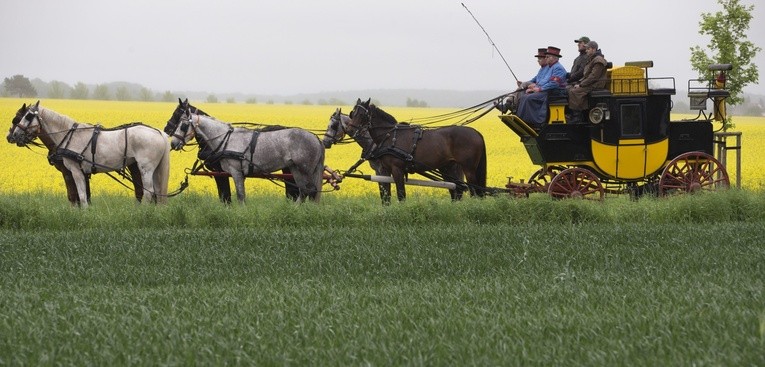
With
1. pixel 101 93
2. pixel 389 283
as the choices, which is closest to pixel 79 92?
pixel 101 93

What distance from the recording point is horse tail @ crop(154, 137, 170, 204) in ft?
58.2

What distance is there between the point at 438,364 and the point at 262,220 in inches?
353

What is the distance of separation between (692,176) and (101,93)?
148 feet

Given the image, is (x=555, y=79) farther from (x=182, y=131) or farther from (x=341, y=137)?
(x=182, y=131)

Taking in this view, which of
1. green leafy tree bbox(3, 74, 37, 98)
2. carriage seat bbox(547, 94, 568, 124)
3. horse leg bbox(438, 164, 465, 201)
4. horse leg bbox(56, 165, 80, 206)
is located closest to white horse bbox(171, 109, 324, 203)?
horse leg bbox(56, 165, 80, 206)

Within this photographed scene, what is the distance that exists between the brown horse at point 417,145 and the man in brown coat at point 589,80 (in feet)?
5.31

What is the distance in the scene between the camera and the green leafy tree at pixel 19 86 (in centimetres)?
5325

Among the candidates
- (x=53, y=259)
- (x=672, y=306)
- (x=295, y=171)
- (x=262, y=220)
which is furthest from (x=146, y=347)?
(x=295, y=171)

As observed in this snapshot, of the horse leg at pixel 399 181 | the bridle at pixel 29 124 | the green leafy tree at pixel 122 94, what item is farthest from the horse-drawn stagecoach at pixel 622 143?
the green leafy tree at pixel 122 94

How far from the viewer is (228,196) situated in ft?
58.1

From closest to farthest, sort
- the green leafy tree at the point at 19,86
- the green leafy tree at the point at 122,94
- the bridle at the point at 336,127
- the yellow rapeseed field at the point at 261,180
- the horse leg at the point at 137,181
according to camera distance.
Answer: the bridle at the point at 336,127, the horse leg at the point at 137,181, the yellow rapeseed field at the point at 261,180, the green leafy tree at the point at 19,86, the green leafy tree at the point at 122,94

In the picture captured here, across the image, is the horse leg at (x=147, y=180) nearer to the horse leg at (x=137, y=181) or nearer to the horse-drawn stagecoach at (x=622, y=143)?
the horse leg at (x=137, y=181)

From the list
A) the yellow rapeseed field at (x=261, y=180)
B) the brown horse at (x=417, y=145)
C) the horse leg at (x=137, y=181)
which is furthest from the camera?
the yellow rapeseed field at (x=261, y=180)

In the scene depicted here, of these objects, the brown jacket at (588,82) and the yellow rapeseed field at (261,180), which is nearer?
the brown jacket at (588,82)
